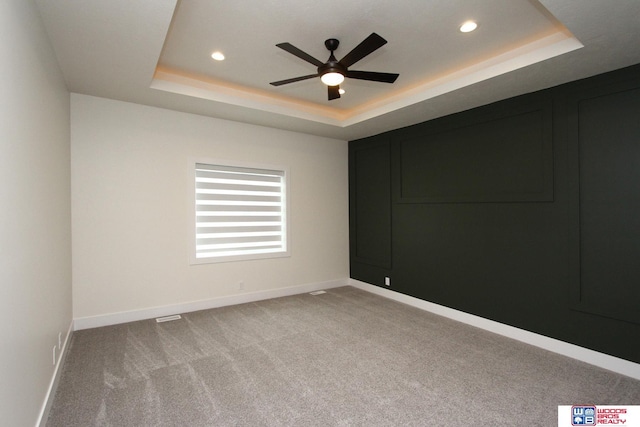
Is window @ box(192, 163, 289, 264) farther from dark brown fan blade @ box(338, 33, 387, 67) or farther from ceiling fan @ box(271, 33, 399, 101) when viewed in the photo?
dark brown fan blade @ box(338, 33, 387, 67)

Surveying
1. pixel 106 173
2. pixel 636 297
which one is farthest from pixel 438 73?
pixel 106 173

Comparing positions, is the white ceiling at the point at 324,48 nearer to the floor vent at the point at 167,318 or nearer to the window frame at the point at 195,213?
the window frame at the point at 195,213

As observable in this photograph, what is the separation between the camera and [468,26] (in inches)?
102

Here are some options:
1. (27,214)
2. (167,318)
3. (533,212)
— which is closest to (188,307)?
(167,318)

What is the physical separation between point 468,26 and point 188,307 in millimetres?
4432

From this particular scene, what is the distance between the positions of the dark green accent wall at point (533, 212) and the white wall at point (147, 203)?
2.03 metres

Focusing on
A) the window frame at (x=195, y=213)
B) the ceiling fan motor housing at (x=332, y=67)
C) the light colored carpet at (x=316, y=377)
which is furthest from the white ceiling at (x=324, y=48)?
the light colored carpet at (x=316, y=377)

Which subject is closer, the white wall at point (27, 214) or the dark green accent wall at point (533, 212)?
the white wall at point (27, 214)

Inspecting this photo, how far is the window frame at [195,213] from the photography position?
14.0 ft

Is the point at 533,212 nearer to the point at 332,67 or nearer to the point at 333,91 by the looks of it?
the point at 333,91

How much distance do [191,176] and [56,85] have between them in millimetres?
1711

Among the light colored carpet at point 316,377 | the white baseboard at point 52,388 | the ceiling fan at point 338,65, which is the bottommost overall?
the light colored carpet at point 316,377

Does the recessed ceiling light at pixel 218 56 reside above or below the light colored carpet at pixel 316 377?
above

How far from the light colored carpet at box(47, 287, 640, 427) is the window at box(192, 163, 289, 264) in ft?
3.63
